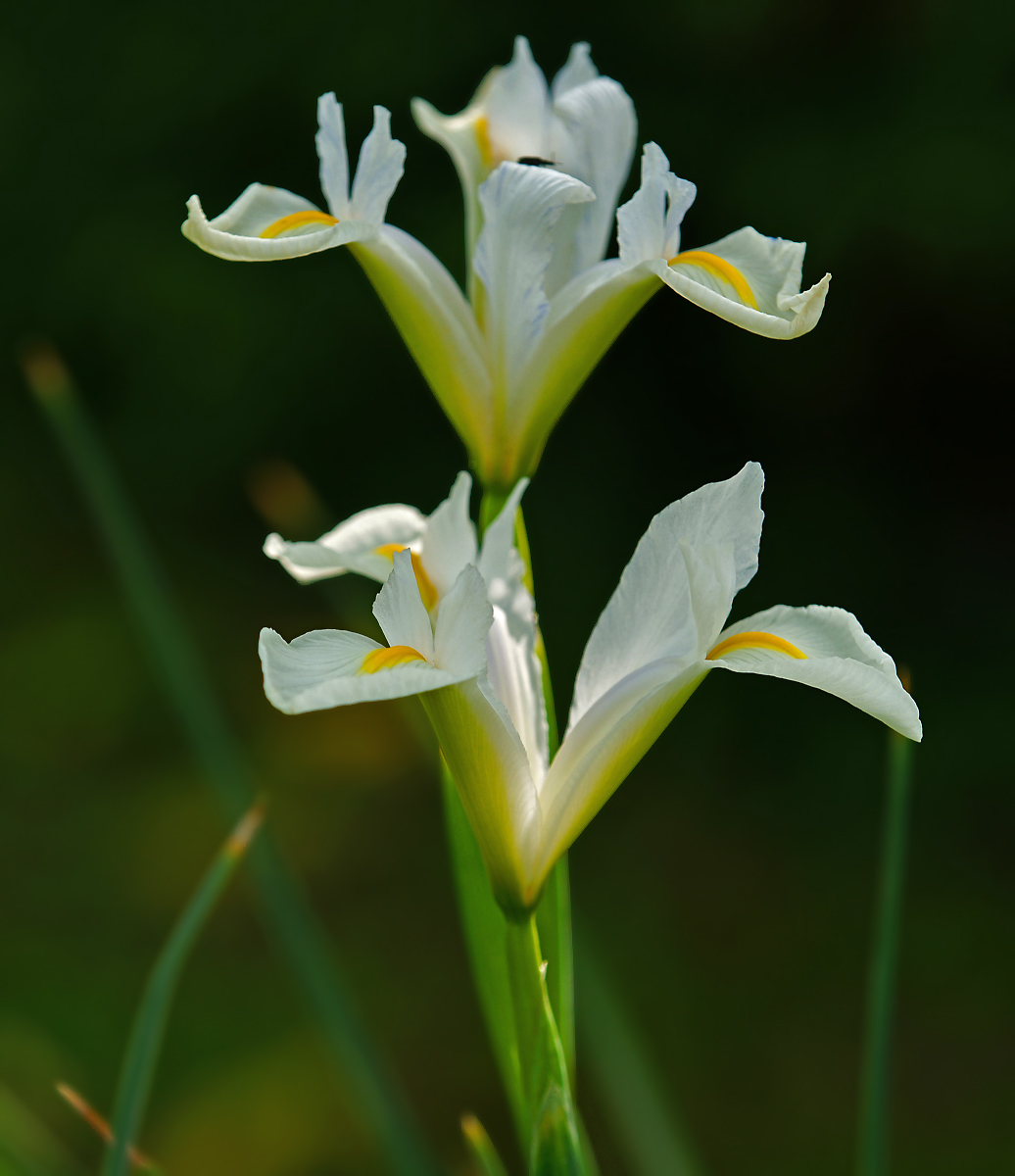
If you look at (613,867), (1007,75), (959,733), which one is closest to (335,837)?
(613,867)

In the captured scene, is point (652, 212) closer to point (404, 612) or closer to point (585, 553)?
point (404, 612)

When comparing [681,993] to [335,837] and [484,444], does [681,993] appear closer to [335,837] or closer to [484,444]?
[335,837]

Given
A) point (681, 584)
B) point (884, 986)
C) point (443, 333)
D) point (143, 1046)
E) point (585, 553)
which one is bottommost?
point (585, 553)

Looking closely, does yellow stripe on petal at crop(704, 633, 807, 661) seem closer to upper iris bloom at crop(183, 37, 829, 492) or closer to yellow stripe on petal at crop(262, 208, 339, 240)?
upper iris bloom at crop(183, 37, 829, 492)

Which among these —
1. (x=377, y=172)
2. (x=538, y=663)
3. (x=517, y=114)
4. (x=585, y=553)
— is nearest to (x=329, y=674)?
(x=538, y=663)

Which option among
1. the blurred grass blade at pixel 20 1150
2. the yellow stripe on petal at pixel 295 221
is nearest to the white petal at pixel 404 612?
the yellow stripe on petal at pixel 295 221

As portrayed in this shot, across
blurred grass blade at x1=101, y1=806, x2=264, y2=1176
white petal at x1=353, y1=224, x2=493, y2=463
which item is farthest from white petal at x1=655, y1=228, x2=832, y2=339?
blurred grass blade at x1=101, y1=806, x2=264, y2=1176

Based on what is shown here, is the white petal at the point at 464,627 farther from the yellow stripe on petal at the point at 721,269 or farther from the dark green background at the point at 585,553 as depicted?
the dark green background at the point at 585,553
